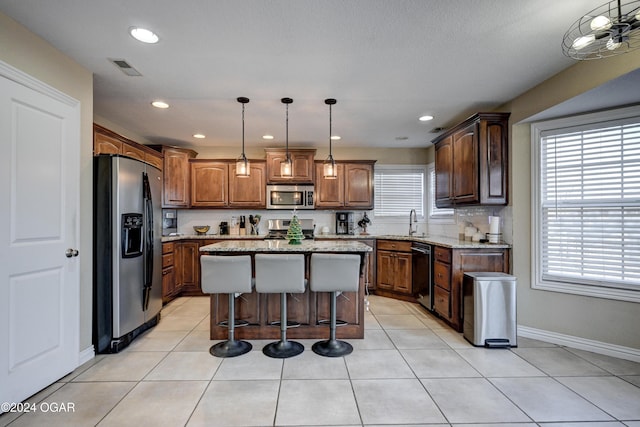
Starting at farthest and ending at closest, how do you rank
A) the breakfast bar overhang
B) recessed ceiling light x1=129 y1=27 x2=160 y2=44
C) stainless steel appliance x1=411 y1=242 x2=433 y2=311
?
1. stainless steel appliance x1=411 y1=242 x2=433 y2=311
2. the breakfast bar overhang
3. recessed ceiling light x1=129 y1=27 x2=160 y2=44

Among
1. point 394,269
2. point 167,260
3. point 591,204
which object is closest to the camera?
point 591,204

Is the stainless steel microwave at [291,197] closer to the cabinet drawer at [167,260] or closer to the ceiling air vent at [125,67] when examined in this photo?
the cabinet drawer at [167,260]

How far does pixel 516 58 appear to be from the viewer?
2412 millimetres

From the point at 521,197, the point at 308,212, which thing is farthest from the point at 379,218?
the point at 521,197

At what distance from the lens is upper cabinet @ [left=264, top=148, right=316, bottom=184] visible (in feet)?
16.6

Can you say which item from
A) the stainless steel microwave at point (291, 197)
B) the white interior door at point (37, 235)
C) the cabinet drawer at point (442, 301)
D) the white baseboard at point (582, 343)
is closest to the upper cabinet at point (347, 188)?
the stainless steel microwave at point (291, 197)

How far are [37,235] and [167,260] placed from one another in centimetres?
226

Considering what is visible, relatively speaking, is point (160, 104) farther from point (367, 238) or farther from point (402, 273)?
point (402, 273)

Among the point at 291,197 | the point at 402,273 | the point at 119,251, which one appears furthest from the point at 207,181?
the point at 402,273

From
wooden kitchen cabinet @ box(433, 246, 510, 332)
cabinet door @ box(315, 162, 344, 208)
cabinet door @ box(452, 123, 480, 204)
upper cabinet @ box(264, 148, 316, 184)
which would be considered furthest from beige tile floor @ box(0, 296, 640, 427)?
upper cabinet @ box(264, 148, 316, 184)

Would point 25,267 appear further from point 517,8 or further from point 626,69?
point 626,69

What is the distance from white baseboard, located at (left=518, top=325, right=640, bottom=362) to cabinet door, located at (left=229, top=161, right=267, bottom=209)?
4.03m

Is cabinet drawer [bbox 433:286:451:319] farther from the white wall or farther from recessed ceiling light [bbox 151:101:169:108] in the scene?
recessed ceiling light [bbox 151:101:169:108]

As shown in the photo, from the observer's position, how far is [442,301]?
3570mm
